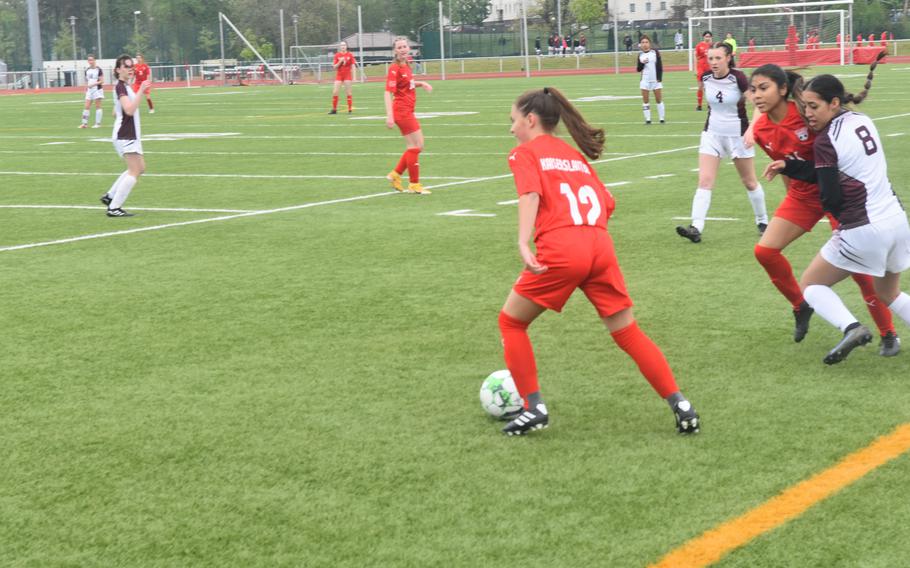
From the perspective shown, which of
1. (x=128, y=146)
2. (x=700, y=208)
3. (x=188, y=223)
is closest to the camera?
(x=700, y=208)

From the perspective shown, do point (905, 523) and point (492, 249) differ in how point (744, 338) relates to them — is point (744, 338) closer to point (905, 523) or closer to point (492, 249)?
point (905, 523)

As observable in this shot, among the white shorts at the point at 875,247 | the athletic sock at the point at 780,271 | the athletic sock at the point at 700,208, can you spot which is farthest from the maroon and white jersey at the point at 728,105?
the white shorts at the point at 875,247

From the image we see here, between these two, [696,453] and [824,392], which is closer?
[696,453]

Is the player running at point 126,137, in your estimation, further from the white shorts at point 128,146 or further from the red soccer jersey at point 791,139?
the red soccer jersey at point 791,139

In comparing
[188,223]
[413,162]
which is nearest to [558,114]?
[188,223]

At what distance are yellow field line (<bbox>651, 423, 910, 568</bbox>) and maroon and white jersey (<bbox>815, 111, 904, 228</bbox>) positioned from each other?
4.39 feet

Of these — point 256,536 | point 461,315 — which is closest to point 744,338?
point 461,315

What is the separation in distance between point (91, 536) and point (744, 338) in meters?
4.34

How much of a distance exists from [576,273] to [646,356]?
0.52 m

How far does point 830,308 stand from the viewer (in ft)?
22.6

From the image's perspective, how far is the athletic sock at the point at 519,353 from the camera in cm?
579

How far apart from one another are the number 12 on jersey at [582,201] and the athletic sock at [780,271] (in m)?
2.25

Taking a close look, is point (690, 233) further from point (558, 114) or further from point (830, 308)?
point (558, 114)

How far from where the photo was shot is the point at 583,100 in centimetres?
3634
